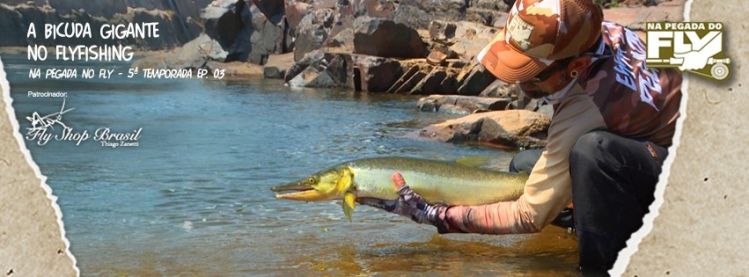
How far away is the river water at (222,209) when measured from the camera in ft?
9.85

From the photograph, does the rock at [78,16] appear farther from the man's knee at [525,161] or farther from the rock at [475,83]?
the rock at [475,83]

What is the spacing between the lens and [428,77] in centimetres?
1620

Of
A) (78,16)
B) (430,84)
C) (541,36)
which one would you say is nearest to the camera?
(541,36)

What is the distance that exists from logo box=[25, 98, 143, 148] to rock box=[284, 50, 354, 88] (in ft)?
36.8

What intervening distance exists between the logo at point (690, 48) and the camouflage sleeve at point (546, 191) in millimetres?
212

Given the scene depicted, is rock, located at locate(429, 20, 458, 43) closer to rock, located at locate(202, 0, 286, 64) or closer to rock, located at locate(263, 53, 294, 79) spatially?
rock, located at locate(263, 53, 294, 79)

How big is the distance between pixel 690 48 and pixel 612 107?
24 centimetres

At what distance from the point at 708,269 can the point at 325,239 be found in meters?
1.49

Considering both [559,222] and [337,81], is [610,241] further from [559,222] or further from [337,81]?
[337,81]

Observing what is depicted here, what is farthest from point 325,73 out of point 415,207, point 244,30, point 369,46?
point 415,207

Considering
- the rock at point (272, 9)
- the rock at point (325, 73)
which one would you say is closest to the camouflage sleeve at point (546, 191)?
the rock at point (325, 73)

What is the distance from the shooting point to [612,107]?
240 centimetres

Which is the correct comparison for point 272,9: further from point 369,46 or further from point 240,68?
point 369,46

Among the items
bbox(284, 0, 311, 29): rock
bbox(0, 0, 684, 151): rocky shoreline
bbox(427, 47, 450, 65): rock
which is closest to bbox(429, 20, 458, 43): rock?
bbox(0, 0, 684, 151): rocky shoreline
